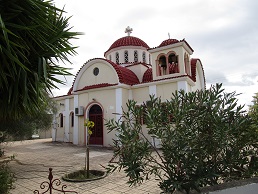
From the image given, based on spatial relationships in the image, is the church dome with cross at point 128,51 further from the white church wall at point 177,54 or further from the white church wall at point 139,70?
the white church wall at point 177,54

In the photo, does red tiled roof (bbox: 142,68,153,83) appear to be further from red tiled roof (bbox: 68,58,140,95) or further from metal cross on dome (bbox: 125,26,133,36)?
metal cross on dome (bbox: 125,26,133,36)

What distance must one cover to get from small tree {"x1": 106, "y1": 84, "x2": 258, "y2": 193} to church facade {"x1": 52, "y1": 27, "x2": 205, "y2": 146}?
30.3 ft

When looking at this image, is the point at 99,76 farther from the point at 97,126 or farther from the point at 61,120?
the point at 61,120

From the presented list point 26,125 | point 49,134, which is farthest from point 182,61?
point 49,134

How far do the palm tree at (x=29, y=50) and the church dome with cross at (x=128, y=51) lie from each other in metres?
12.9

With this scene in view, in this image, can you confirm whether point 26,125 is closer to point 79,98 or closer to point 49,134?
point 79,98

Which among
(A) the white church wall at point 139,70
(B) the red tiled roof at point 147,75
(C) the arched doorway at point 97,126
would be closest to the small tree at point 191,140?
(C) the arched doorway at point 97,126

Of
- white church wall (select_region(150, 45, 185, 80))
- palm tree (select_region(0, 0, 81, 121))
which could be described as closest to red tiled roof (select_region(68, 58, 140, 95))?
white church wall (select_region(150, 45, 185, 80))

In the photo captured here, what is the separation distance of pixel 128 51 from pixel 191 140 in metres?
16.5

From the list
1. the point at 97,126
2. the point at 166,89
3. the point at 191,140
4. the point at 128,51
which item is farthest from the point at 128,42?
the point at 191,140

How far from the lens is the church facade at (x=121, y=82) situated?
13305 millimetres

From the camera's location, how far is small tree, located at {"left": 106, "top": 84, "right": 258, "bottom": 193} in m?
2.82

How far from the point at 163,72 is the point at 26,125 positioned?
9.75m

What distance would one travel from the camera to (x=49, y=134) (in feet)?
87.2
